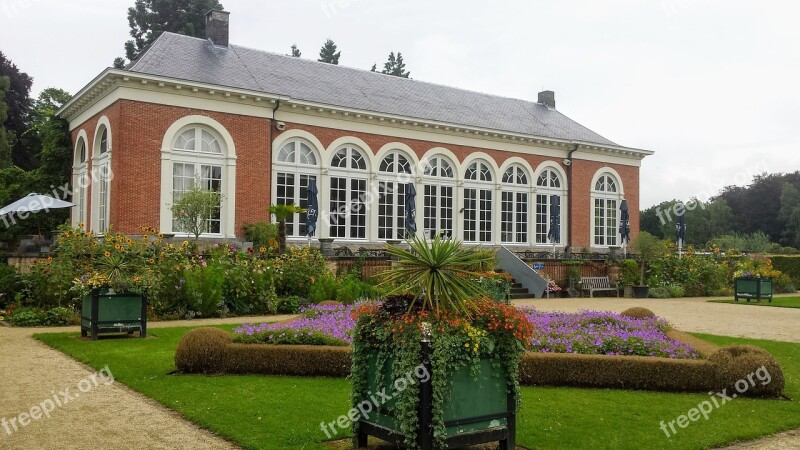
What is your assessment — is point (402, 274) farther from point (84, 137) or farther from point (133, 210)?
point (84, 137)

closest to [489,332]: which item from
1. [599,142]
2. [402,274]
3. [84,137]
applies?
[402,274]

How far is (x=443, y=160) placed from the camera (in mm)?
26219

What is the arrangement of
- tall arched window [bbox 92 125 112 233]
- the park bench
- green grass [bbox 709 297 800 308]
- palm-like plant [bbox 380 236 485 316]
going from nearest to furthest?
palm-like plant [bbox 380 236 485 316] < tall arched window [bbox 92 125 112 233] < green grass [bbox 709 297 800 308] < the park bench

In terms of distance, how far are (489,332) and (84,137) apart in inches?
817

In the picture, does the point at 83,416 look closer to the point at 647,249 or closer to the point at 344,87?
the point at 344,87

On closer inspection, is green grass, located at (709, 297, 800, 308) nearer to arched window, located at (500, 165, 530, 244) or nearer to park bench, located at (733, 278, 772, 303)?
park bench, located at (733, 278, 772, 303)

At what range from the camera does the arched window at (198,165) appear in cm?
2020

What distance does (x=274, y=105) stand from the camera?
72.0 ft

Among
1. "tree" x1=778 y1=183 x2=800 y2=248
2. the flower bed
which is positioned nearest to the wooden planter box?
the flower bed

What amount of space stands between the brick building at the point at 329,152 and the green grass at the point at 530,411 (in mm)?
8566

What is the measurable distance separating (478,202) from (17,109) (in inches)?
985

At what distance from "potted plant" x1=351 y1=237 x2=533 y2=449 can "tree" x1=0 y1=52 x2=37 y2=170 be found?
116 feet

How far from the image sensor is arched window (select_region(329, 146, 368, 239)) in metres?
23.7

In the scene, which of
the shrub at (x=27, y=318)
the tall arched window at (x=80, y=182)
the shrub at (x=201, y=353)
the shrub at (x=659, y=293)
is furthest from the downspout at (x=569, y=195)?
the shrub at (x=201, y=353)
